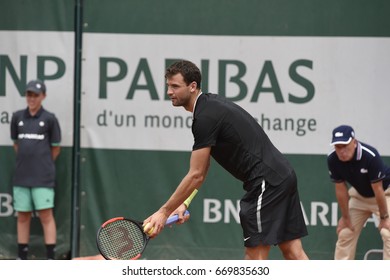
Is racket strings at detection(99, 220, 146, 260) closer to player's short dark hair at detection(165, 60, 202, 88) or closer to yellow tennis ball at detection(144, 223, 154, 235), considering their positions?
yellow tennis ball at detection(144, 223, 154, 235)

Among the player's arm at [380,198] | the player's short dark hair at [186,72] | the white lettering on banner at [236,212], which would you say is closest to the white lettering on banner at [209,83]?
the white lettering on banner at [236,212]

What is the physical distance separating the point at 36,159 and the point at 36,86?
0.67m

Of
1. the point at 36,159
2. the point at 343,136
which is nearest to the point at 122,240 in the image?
the point at 343,136

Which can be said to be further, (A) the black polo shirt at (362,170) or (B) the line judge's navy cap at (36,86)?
(B) the line judge's navy cap at (36,86)

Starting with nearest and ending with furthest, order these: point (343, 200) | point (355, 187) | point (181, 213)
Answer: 1. point (181, 213)
2. point (343, 200)
3. point (355, 187)

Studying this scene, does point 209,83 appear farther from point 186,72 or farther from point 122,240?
point 122,240

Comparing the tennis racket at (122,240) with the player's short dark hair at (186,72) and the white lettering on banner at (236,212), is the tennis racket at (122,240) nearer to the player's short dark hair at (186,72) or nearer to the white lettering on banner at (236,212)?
the player's short dark hair at (186,72)

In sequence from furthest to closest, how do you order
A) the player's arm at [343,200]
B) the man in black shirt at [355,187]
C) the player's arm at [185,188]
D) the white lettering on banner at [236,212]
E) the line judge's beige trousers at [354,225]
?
the white lettering on banner at [236,212] → the line judge's beige trousers at [354,225] → the player's arm at [343,200] → the man in black shirt at [355,187] → the player's arm at [185,188]

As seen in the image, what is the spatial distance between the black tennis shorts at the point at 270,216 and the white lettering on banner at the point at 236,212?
2.91m

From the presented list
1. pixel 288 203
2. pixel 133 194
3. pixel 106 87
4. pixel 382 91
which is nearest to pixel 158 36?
pixel 106 87

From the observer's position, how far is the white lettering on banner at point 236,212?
9.44 meters

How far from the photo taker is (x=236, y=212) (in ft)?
31.2

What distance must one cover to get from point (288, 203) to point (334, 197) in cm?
295

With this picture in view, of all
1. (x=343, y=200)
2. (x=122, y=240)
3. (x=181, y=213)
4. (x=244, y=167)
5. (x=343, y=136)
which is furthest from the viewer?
(x=343, y=200)
